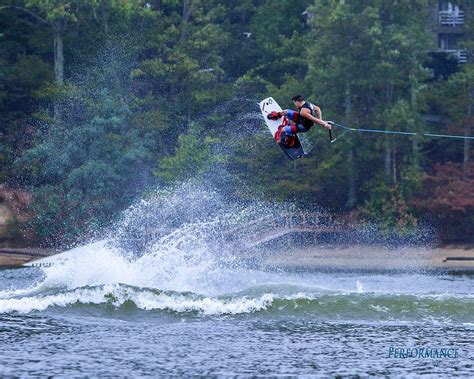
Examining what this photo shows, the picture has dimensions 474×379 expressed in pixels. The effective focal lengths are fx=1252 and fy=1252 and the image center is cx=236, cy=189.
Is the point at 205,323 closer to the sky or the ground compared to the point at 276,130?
closer to the ground

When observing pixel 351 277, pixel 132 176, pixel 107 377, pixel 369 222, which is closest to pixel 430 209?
pixel 369 222

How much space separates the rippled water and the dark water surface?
0.02 meters

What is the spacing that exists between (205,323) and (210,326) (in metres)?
0.30

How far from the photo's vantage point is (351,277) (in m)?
36.2

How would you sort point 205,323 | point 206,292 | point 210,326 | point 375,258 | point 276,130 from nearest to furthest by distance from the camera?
1. point 210,326
2. point 276,130
3. point 205,323
4. point 206,292
5. point 375,258

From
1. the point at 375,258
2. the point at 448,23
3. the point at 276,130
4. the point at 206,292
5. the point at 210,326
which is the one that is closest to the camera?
the point at 210,326

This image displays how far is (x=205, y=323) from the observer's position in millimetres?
25984

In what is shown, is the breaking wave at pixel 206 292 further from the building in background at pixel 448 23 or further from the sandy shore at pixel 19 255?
the building in background at pixel 448 23

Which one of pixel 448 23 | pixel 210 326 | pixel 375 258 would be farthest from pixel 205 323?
pixel 448 23

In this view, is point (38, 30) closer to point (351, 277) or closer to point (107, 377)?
point (351, 277)

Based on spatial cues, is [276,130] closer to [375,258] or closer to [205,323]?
[205,323]

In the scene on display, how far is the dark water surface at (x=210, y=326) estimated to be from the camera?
22.6 metres

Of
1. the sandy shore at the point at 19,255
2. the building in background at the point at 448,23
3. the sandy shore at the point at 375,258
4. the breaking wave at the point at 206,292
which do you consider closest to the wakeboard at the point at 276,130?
the breaking wave at the point at 206,292

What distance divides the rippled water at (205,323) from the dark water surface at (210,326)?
0.08ft
